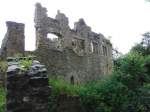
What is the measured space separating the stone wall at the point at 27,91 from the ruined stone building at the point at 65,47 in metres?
10.9

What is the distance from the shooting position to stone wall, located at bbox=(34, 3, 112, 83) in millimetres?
21297

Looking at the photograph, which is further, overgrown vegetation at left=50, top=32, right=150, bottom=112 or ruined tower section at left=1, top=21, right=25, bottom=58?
ruined tower section at left=1, top=21, right=25, bottom=58

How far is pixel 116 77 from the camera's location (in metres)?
17.6

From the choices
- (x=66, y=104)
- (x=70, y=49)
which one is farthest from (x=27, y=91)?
(x=70, y=49)

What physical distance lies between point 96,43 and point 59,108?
48.7 ft

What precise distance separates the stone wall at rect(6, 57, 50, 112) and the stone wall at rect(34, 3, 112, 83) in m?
12.6

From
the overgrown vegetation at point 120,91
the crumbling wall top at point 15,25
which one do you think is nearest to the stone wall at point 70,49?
the crumbling wall top at point 15,25

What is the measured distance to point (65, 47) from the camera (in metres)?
23.0

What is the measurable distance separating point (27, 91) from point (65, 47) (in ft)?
51.4

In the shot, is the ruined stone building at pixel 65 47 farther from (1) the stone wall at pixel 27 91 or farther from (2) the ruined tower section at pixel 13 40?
(1) the stone wall at pixel 27 91

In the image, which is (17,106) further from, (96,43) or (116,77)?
(96,43)

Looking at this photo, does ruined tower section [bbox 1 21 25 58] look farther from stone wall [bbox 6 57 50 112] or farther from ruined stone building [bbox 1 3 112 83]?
stone wall [bbox 6 57 50 112]

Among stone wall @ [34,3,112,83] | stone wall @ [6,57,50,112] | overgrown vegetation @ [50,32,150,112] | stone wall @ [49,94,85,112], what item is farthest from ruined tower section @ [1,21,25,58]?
stone wall @ [6,57,50,112]

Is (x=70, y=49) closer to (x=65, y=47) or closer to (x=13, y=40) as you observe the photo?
(x=65, y=47)
